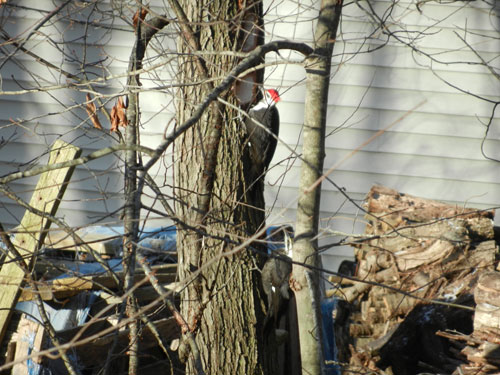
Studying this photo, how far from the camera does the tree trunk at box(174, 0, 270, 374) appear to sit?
2.83m

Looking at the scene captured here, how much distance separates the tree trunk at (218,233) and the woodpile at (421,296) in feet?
2.75

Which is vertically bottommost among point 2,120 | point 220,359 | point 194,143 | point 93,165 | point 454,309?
point 220,359

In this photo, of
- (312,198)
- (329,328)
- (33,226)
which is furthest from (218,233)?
(329,328)

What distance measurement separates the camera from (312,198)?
2.33 metres

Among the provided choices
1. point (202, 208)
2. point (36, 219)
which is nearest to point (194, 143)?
point (202, 208)

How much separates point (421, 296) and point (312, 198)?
1.80 metres

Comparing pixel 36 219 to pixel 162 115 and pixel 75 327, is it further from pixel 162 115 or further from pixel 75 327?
pixel 162 115

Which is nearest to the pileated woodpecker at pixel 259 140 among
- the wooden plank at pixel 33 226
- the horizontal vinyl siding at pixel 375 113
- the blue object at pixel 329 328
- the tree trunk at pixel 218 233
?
the tree trunk at pixel 218 233

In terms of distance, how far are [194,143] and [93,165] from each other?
273cm

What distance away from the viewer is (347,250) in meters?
5.45

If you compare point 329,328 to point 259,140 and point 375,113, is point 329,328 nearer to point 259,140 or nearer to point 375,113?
point 259,140

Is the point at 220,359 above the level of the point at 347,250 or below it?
below

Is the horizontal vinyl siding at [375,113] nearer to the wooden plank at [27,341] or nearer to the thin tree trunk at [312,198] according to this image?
the wooden plank at [27,341]

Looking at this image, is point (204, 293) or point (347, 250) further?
point (347, 250)
